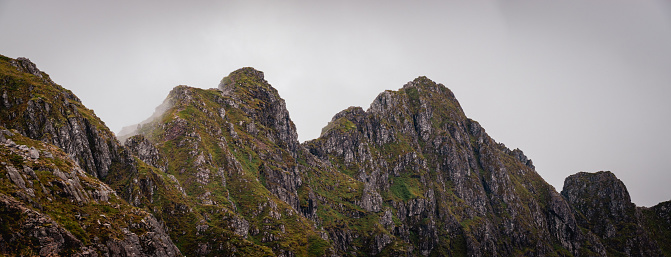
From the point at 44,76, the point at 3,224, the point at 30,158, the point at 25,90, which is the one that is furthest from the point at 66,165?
the point at 44,76

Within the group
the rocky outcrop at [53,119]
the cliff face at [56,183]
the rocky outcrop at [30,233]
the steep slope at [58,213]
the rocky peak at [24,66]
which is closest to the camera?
the rocky outcrop at [30,233]

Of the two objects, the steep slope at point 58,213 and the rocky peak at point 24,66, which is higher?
the rocky peak at point 24,66

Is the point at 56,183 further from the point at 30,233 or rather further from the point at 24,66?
Result: the point at 24,66

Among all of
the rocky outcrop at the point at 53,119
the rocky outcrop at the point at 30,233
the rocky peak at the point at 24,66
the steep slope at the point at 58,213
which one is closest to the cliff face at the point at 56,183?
the rocky outcrop at the point at 30,233

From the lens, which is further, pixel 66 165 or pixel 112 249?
pixel 66 165

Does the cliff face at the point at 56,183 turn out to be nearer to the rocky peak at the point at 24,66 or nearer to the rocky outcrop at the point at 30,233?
the rocky outcrop at the point at 30,233

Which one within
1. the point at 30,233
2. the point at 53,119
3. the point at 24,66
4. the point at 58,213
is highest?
the point at 24,66

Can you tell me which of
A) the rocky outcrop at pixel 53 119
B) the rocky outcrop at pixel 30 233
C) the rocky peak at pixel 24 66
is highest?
the rocky peak at pixel 24 66

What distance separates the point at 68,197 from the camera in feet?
382

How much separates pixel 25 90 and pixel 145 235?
298ft

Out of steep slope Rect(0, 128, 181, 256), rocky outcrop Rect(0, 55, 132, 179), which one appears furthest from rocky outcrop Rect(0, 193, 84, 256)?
rocky outcrop Rect(0, 55, 132, 179)

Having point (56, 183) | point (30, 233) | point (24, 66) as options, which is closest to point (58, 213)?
point (56, 183)

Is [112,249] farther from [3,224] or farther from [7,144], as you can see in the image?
[7,144]

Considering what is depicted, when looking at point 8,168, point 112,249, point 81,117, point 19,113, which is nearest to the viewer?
point 8,168
